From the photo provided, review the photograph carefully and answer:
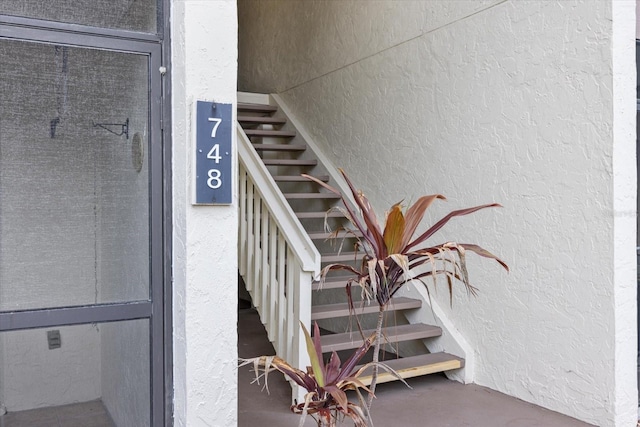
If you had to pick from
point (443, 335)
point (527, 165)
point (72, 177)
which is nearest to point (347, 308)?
point (443, 335)

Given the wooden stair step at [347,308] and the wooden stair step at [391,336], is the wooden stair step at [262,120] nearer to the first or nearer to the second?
the wooden stair step at [347,308]

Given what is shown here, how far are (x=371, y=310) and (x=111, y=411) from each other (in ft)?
6.92

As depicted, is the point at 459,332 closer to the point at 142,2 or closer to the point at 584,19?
the point at 584,19

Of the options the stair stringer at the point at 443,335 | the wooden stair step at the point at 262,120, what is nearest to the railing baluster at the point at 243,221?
the stair stringer at the point at 443,335

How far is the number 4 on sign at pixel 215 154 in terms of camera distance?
2270mm

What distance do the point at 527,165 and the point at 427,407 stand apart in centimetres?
153

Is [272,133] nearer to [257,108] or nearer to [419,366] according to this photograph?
[257,108]

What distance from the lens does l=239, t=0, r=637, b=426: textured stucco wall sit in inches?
119

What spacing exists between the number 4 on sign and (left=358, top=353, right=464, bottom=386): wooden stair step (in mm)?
1804

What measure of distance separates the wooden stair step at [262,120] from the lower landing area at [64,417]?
3.84 metres

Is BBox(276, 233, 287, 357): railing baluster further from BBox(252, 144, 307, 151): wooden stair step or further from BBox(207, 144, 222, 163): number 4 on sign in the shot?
BBox(252, 144, 307, 151): wooden stair step

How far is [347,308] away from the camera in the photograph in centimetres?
387

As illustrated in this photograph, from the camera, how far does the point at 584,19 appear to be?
312 centimetres

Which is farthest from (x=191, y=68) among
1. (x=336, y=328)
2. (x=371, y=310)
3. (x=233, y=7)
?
(x=336, y=328)
